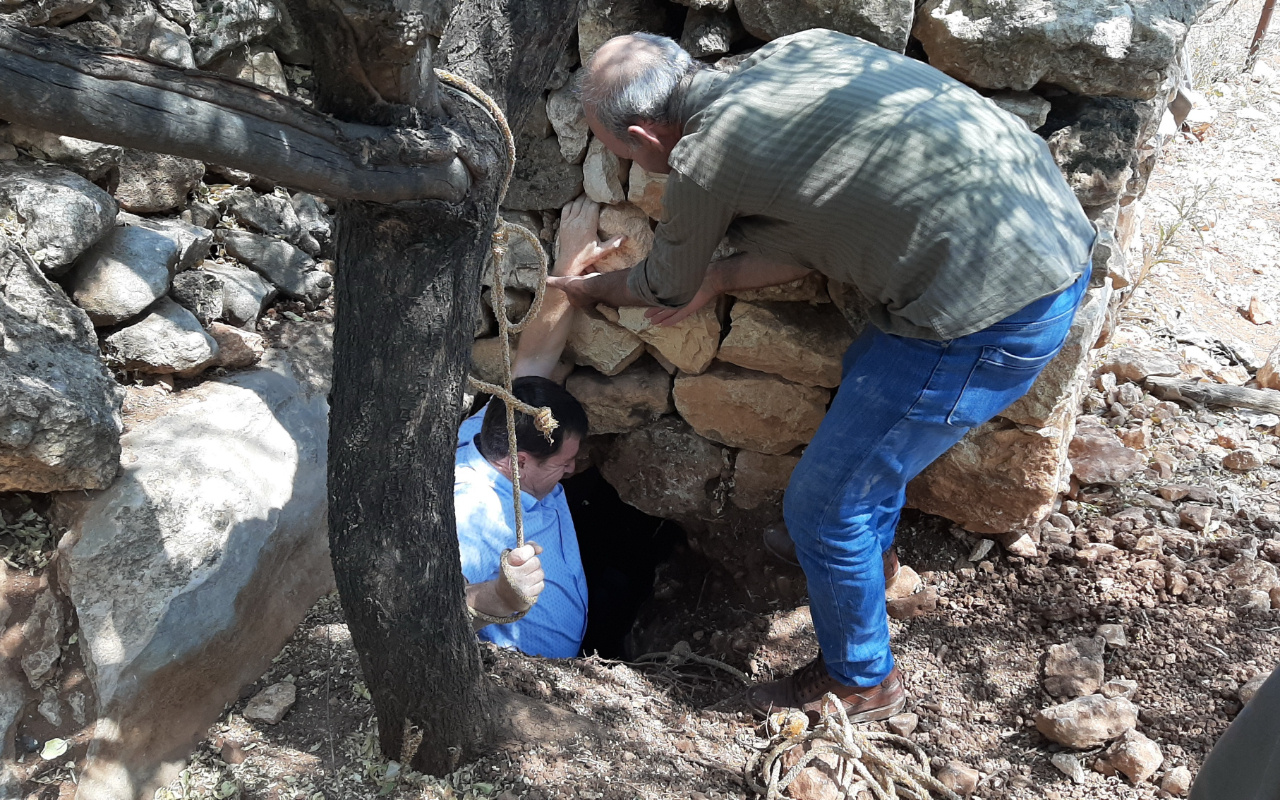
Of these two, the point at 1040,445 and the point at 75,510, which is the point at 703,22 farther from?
the point at 75,510

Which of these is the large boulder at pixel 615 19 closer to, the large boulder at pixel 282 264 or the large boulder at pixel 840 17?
the large boulder at pixel 840 17

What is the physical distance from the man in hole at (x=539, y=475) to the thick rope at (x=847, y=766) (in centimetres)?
86

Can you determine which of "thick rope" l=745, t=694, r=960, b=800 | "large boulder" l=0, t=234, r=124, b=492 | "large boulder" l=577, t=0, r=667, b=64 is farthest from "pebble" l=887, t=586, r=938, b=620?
"large boulder" l=0, t=234, r=124, b=492

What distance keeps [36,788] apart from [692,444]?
205cm

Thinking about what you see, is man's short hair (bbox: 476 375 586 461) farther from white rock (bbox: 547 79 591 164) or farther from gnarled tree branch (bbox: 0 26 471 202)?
gnarled tree branch (bbox: 0 26 471 202)

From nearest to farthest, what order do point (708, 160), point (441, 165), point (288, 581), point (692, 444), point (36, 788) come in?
point (441, 165), point (36, 788), point (708, 160), point (288, 581), point (692, 444)

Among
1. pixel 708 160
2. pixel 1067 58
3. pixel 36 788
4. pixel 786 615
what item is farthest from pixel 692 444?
pixel 36 788

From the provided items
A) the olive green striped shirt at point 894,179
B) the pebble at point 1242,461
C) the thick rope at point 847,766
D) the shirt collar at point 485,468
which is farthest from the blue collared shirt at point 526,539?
the pebble at point 1242,461

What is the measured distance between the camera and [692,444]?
3.21 m

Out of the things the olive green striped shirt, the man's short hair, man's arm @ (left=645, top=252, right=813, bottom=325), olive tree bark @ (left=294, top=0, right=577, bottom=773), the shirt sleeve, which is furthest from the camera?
the man's short hair

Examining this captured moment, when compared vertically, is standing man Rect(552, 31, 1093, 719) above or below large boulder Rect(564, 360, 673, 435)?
above

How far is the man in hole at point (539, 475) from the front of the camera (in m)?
2.87

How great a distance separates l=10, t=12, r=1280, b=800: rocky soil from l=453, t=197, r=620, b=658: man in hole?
36cm

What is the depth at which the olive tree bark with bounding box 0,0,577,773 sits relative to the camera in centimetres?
123
